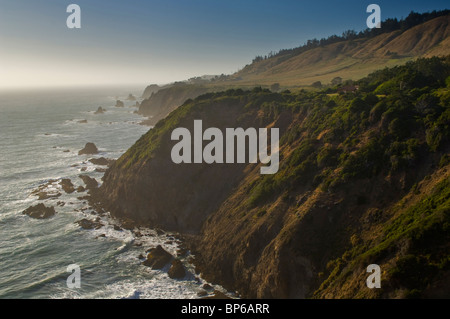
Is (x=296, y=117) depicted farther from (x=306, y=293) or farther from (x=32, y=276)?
(x=32, y=276)

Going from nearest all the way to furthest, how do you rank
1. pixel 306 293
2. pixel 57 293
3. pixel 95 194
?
pixel 306 293, pixel 57 293, pixel 95 194

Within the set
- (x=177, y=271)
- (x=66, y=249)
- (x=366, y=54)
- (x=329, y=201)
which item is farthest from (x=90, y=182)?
(x=366, y=54)

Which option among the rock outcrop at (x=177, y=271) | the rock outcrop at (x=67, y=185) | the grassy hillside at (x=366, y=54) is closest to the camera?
the rock outcrop at (x=177, y=271)

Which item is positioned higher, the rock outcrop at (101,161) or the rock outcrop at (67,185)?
the rock outcrop at (101,161)

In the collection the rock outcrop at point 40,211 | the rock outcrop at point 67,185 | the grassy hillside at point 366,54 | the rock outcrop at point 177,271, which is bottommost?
the rock outcrop at point 177,271

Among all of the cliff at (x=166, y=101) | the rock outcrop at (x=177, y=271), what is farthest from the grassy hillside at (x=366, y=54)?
the rock outcrop at (x=177, y=271)

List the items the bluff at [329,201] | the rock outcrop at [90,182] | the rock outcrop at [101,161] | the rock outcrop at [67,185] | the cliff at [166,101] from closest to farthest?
the bluff at [329,201]
the rock outcrop at [67,185]
the rock outcrop at [90,182]
the rock outcrop at [101,161]
the cliff at [166,101]

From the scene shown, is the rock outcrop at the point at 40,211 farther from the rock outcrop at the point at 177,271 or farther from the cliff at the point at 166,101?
the cliff at the point at 166,101

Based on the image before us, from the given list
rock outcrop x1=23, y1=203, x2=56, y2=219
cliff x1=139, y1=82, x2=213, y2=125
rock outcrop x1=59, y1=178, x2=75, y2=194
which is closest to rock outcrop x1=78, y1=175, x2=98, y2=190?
rock outcrop x1=59, y1=178, x2=75, y2=194

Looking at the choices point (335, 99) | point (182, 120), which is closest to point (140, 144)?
point (182, 120)
